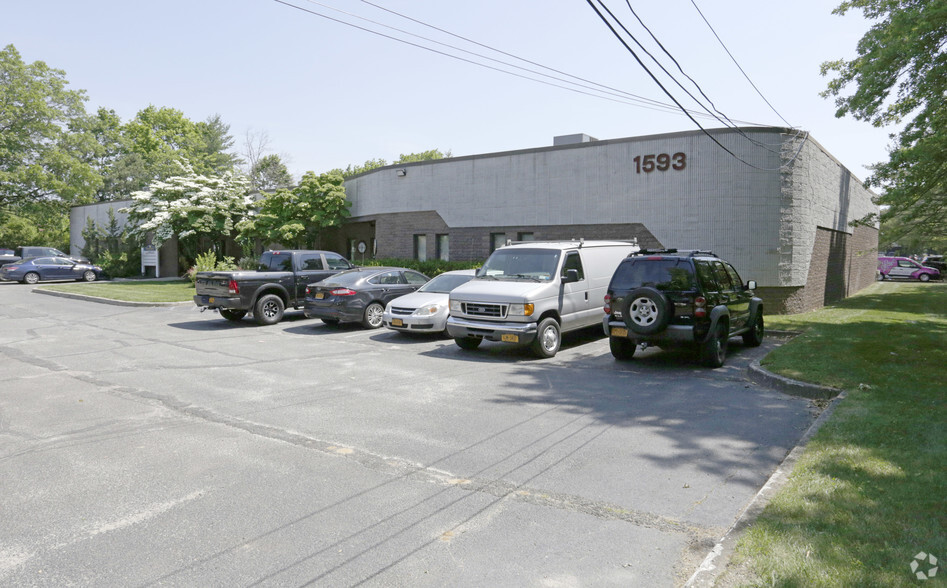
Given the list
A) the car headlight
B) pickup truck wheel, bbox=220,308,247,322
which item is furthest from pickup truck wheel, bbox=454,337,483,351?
pickup truck wheel, bbox=220,308,247,322

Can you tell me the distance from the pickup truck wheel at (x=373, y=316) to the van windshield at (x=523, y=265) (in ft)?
12.0

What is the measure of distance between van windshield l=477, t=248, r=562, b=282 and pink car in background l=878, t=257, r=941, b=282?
42379 mm

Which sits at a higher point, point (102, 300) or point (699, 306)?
point (699, 306)

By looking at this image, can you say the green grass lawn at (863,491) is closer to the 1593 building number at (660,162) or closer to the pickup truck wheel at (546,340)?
the pickup truck wheel at (546,340)

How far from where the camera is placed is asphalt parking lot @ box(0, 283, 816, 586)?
373 cm

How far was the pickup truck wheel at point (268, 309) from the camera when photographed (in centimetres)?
1574

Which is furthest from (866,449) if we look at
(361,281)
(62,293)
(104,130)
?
(104,130)

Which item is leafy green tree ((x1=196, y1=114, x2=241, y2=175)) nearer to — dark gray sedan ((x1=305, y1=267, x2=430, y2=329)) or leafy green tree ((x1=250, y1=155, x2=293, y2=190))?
leafy green tree ((x1=250, y1=155, x2=293, y2=190))

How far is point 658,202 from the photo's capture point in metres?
18.7

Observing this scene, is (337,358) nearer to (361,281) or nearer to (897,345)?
(361,281)

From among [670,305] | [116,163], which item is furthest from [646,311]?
[116,163]

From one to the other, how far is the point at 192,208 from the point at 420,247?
41.5 ft

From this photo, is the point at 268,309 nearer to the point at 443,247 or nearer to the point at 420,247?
the point at 443,247

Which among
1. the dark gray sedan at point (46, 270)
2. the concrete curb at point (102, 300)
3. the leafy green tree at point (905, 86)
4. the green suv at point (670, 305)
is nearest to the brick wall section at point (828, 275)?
the leafy green tree at point (905, 86)
